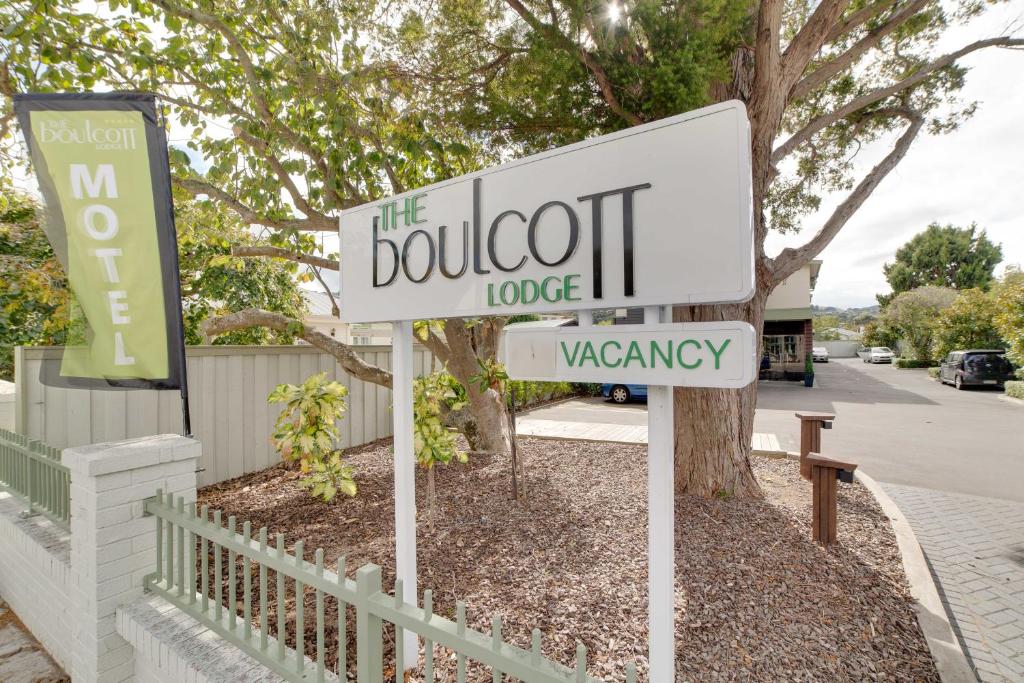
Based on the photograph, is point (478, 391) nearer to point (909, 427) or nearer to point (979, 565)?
point (979, 565)

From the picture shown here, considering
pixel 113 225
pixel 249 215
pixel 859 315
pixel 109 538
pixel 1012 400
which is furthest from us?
pixel 859 315

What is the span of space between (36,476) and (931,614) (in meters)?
6.09

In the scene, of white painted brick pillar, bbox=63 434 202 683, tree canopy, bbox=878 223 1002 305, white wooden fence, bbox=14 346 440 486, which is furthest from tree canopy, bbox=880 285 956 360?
white painted brick pillar, bbox=63 434 202 683

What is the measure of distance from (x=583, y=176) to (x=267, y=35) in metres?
4.96

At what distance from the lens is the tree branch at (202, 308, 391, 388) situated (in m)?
5.09

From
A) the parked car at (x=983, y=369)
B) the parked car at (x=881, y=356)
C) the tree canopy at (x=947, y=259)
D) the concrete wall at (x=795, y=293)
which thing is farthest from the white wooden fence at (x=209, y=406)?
the tree canopy at (x=947, y=259)

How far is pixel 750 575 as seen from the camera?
3072mm

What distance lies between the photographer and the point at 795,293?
17.9 meters

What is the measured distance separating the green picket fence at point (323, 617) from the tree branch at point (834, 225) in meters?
4.06

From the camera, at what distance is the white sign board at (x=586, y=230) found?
159 cm

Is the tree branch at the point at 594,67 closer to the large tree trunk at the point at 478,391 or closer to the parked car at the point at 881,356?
the large tree trunk at the point at 478,391

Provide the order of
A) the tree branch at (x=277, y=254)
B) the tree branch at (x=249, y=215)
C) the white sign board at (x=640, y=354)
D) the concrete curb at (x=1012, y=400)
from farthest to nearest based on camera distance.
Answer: the concrete curb at (x=1012, y=400), the tree branch at (x=277, y=254), the tree branch at (x=249, y=215), the white sign board at (x=640, y=354)

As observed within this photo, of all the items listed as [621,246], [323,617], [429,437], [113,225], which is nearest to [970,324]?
[429,437]

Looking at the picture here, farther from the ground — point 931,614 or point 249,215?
point 249,215
